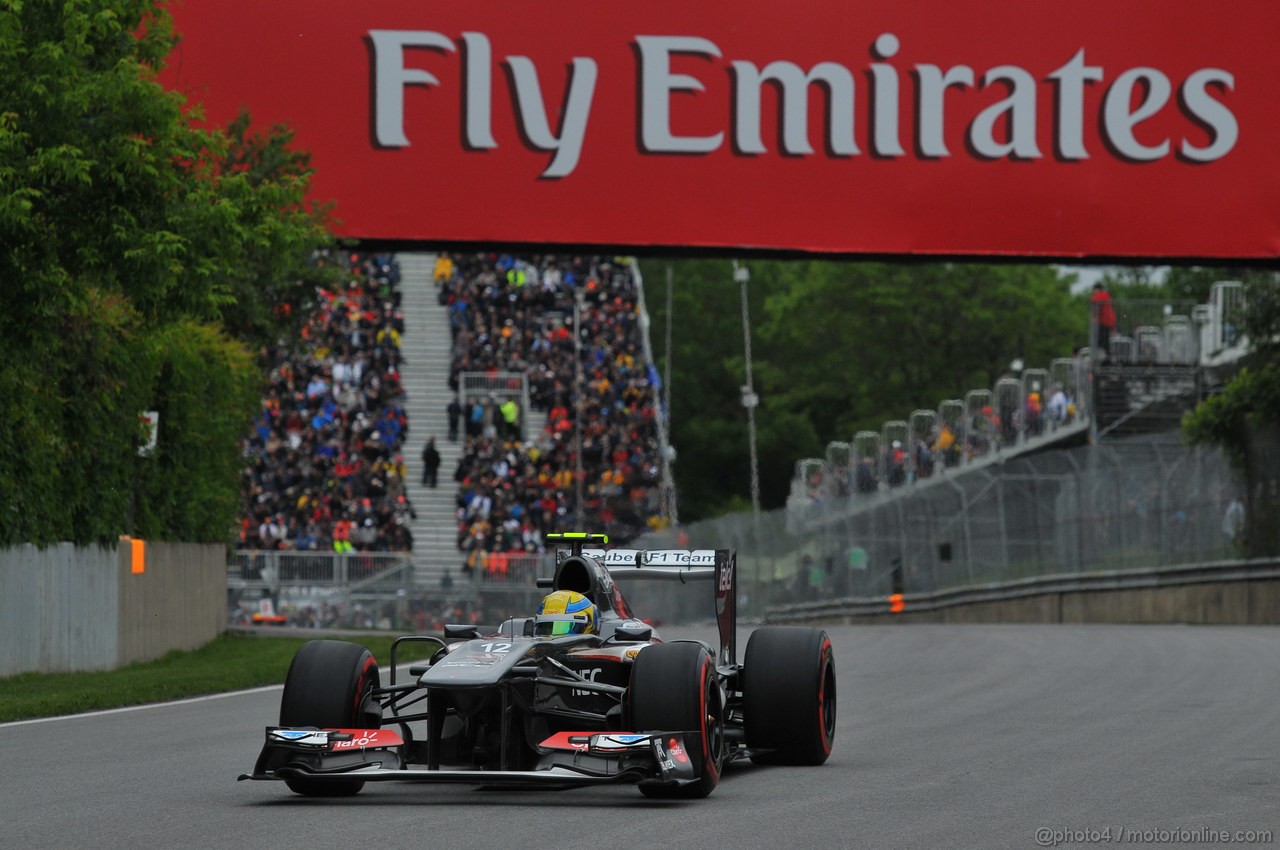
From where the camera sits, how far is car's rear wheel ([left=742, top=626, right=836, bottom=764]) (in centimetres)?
1080

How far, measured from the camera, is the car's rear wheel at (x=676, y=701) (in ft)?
30.5

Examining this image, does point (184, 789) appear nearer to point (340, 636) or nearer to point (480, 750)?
point (480, 750)

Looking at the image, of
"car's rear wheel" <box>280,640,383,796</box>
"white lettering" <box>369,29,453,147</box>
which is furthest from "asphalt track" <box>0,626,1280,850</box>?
"white lettering" <box>369,29,453,147</box>

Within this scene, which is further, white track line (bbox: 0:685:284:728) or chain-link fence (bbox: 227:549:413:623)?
chain-link fence (bbox: 227:549:413:623)

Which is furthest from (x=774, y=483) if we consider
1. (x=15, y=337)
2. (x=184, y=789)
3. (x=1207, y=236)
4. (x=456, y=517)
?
(x=184, y=789)

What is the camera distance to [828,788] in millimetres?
9930

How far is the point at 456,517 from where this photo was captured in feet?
146

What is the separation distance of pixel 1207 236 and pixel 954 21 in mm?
4134

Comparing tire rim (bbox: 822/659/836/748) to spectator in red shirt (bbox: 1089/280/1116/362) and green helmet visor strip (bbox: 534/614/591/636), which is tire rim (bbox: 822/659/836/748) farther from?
spectator in red shirt (bbox: 1089/280/1116/362)

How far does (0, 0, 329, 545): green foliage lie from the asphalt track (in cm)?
344

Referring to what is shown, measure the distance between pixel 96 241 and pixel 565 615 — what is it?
7.66 m

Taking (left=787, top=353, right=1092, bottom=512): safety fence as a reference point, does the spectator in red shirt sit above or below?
above

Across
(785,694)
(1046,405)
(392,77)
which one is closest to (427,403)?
(1046,405)

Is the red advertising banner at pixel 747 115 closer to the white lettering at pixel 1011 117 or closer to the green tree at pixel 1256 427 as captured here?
the white lettering at pixel 1011 117
